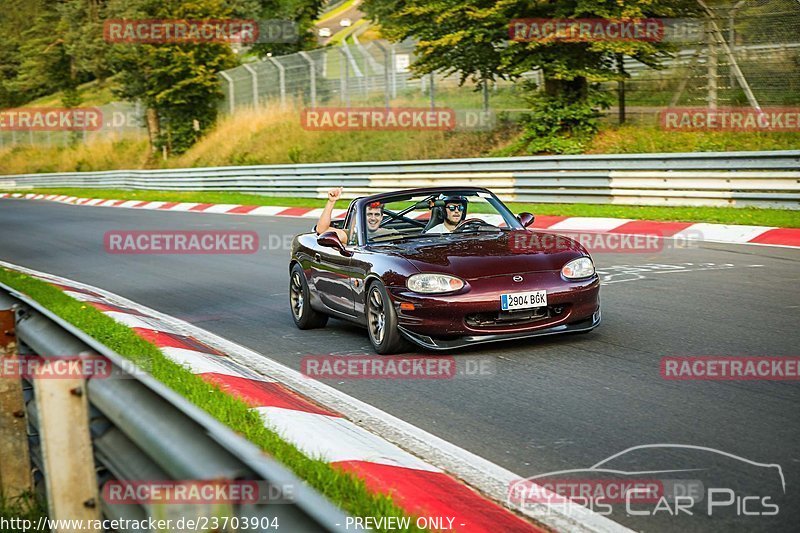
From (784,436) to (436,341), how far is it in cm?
312

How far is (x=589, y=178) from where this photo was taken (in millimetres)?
20172

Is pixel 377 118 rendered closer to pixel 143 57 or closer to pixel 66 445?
pixel 143 57

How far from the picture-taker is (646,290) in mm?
10875

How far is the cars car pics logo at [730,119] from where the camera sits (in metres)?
19.6

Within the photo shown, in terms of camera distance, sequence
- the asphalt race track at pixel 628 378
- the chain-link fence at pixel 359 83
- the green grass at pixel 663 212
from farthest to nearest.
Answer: the chain-link fence at pixel 359 83
the green grass at pixel 663 212
the asphalt race track at pixel 628 378

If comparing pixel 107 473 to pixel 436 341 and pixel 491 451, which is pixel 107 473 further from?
pixel 436 341

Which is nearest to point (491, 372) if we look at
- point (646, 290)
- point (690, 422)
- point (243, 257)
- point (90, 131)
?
point (690, 422)

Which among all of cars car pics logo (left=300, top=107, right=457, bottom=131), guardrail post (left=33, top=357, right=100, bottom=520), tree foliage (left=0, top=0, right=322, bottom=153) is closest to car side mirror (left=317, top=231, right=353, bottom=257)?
guardrail post (left=33, top=357, right=100, bottom=520)

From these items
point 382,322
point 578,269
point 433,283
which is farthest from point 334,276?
point 578,269

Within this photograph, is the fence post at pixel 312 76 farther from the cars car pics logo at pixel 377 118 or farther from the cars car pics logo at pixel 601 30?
the cars car pics logo at pixel 601 30

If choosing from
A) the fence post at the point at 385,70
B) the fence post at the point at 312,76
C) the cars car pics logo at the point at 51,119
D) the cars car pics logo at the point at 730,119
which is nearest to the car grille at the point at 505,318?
the cars car pics logo at the point at 730,119

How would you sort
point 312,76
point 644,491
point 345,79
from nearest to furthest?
point 644,491
point 345,79
point 312,76

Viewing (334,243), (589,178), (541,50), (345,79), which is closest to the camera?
(334,243)

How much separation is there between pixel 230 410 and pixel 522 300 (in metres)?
2.56
